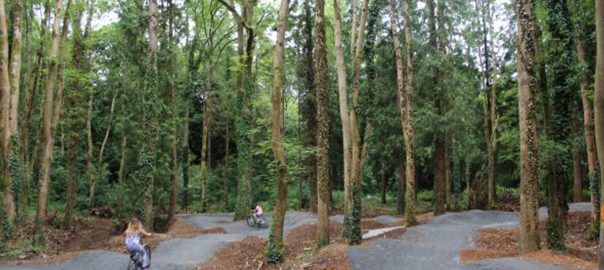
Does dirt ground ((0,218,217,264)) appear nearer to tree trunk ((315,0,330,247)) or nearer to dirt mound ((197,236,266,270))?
dirt mound ((197,236,266,270))

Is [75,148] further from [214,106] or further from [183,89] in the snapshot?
[214,106]

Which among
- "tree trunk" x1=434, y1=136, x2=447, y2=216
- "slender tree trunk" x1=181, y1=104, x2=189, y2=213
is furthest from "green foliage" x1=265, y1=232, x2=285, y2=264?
"slender tree trunk" x1=181, y1=104, x2=189, y2=213

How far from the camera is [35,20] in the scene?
2400 centimetres

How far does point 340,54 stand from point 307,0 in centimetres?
1117

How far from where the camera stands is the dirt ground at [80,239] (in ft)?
45.0

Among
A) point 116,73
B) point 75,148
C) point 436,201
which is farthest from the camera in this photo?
point 116,73

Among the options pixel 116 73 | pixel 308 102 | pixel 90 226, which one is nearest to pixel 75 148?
pixel 90 226

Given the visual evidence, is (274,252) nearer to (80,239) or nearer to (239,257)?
(239,257)

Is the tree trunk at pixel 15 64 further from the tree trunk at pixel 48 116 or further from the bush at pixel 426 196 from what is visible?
the bush at pixel 426 196

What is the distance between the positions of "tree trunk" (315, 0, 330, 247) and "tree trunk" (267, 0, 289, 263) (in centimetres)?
118

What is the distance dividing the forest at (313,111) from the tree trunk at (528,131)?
33 millimetres

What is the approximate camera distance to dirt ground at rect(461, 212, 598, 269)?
34.3 feet

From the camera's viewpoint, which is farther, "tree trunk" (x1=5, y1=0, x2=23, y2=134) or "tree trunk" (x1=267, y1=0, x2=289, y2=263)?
"tree trunk" (x1=5, y1=0, x2=23, y2=134)

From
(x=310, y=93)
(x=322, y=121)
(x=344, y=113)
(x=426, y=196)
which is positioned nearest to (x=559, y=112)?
(x=344, y=113)
